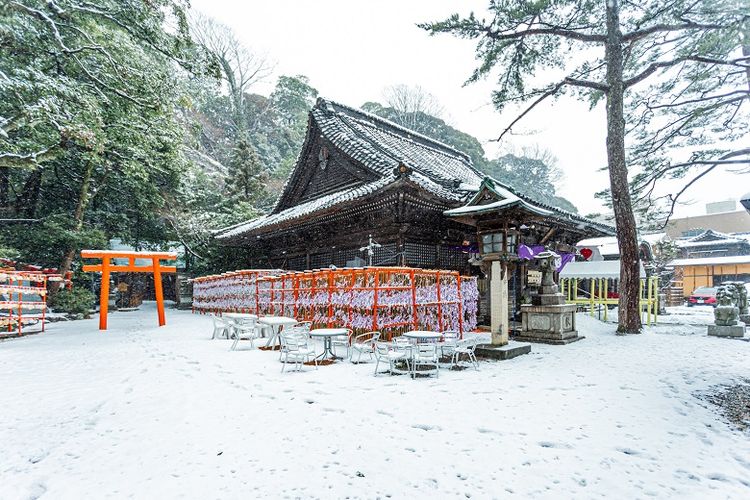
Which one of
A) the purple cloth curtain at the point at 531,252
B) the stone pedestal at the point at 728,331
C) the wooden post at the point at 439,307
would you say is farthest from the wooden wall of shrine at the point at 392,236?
the stone pedestal at the point at 728,331

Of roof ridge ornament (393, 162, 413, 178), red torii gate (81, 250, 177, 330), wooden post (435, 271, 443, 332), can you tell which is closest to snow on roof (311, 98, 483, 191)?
roof ridge ornament (393, 162, 413, 178)

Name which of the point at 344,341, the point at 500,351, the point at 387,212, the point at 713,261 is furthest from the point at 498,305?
the point at 713,261

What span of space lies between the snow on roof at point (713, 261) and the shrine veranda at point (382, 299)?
2600 centimetres

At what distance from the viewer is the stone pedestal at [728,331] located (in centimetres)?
1049

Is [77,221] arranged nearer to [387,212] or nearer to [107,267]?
[107,267]

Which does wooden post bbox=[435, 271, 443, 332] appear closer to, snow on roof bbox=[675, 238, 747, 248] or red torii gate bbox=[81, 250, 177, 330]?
Answer: red torii gate bbox=[81, 250, 177, 330]

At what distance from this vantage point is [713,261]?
27859 millimetres

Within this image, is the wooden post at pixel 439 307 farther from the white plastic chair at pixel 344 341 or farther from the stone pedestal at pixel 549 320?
the stone pedestal at pixel 549 320

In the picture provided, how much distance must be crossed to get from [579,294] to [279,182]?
24.5 meters

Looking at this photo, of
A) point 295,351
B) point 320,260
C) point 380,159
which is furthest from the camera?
point 320,260

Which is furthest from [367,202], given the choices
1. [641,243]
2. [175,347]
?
[641,243]

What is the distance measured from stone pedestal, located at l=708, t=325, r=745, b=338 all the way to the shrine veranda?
7236 mm

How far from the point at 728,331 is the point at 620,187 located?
5177 millimetres

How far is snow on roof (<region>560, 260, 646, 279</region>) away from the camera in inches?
649
